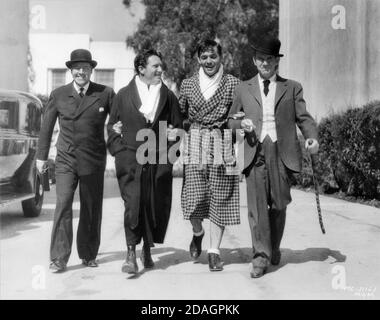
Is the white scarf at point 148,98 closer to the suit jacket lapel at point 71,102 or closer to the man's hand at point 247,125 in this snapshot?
the suit jacket lapel at point 71,102

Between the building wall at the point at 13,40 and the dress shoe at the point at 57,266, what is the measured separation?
11919 millimetres

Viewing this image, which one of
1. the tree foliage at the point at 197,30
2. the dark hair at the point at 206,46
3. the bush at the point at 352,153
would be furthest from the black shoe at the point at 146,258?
the tree foliage at the point at 197,30

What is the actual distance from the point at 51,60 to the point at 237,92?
30.4 metres

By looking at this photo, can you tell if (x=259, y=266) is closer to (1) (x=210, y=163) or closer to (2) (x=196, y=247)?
(2) (x=196, y=247)

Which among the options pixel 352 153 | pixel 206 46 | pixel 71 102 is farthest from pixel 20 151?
pixel 352 153

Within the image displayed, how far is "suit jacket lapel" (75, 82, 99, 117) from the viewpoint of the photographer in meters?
6.31

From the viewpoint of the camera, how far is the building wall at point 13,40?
16.8m

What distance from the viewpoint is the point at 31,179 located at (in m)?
10.1

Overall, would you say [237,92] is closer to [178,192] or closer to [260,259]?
[260,259]

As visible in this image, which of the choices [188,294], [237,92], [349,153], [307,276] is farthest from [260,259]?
[349,153]

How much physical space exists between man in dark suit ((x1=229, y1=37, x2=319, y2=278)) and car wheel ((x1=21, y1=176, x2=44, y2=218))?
5.27 m

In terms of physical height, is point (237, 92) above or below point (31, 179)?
above

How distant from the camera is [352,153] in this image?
39.3 ft

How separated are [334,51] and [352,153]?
5.65 metres
